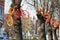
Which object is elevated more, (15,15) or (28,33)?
(15,15)

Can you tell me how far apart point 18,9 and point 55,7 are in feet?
22.2

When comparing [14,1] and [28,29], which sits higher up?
[14,1]

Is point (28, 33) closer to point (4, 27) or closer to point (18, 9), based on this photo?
point (4, 27)

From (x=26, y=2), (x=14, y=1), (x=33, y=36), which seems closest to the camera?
(x=14, y=1)

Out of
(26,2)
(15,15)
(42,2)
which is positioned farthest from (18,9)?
(26,2)

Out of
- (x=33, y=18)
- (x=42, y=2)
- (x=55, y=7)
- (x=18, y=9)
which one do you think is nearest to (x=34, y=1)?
(x=42, y=2)

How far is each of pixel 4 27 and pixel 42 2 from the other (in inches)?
179

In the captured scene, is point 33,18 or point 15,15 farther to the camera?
point 33,18

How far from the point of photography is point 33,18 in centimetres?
1941

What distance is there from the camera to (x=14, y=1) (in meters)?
9.59

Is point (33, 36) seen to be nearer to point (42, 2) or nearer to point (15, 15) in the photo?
point (42, 2)

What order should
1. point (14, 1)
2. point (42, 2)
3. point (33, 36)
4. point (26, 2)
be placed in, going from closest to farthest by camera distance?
1. point (14, 1)
2. point (42, 2)
3. point (26, 2)
4. point (33, 36)

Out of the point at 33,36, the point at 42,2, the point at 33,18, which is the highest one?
the point at 42,2

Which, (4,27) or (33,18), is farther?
(33,18)
